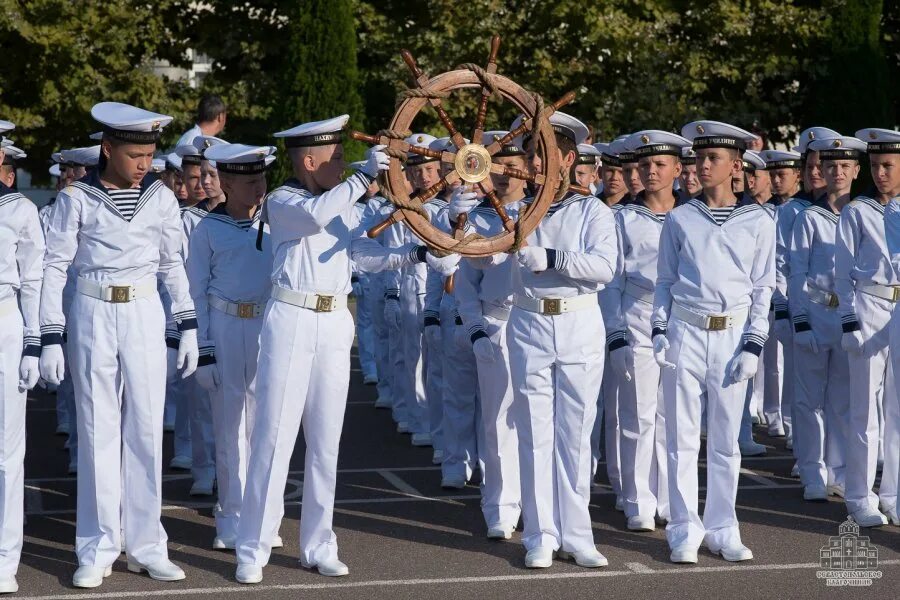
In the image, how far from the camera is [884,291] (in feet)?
28.7

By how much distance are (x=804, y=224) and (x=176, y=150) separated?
4.66 m

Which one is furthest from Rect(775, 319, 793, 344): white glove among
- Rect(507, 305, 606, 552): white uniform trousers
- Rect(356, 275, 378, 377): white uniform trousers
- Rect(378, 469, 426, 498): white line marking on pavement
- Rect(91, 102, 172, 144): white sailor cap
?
Rect(356, 275, 378, 377): white uniform trousers

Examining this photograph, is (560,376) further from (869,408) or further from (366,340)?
(366,340)

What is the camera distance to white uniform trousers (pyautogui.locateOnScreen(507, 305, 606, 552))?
761 centimetres

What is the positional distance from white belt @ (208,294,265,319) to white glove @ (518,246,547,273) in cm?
168

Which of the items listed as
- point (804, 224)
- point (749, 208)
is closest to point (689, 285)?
point (749, 208)

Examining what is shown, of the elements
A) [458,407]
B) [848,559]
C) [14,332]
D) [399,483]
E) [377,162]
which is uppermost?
[377,162]

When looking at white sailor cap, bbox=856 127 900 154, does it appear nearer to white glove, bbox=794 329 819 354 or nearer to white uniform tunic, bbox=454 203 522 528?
white glove, bbox=794 329 819 354

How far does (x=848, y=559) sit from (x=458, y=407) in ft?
10.9

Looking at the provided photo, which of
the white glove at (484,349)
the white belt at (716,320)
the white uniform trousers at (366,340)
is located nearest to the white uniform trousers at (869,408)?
the white belt at (716,320)

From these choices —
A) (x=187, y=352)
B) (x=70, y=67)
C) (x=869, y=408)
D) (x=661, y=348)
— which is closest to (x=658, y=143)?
(x=661, y=348)

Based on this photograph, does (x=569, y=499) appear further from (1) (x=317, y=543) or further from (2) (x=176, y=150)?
(2) (x=176, y=150)

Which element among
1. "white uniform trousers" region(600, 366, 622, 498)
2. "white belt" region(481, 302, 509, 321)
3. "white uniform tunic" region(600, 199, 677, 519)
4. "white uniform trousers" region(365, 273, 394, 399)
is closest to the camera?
"white belt" region(481, 302, 509, 321)

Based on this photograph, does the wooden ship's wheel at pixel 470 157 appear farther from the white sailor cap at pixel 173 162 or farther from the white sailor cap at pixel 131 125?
the white sailor cap at pixel 173 162
